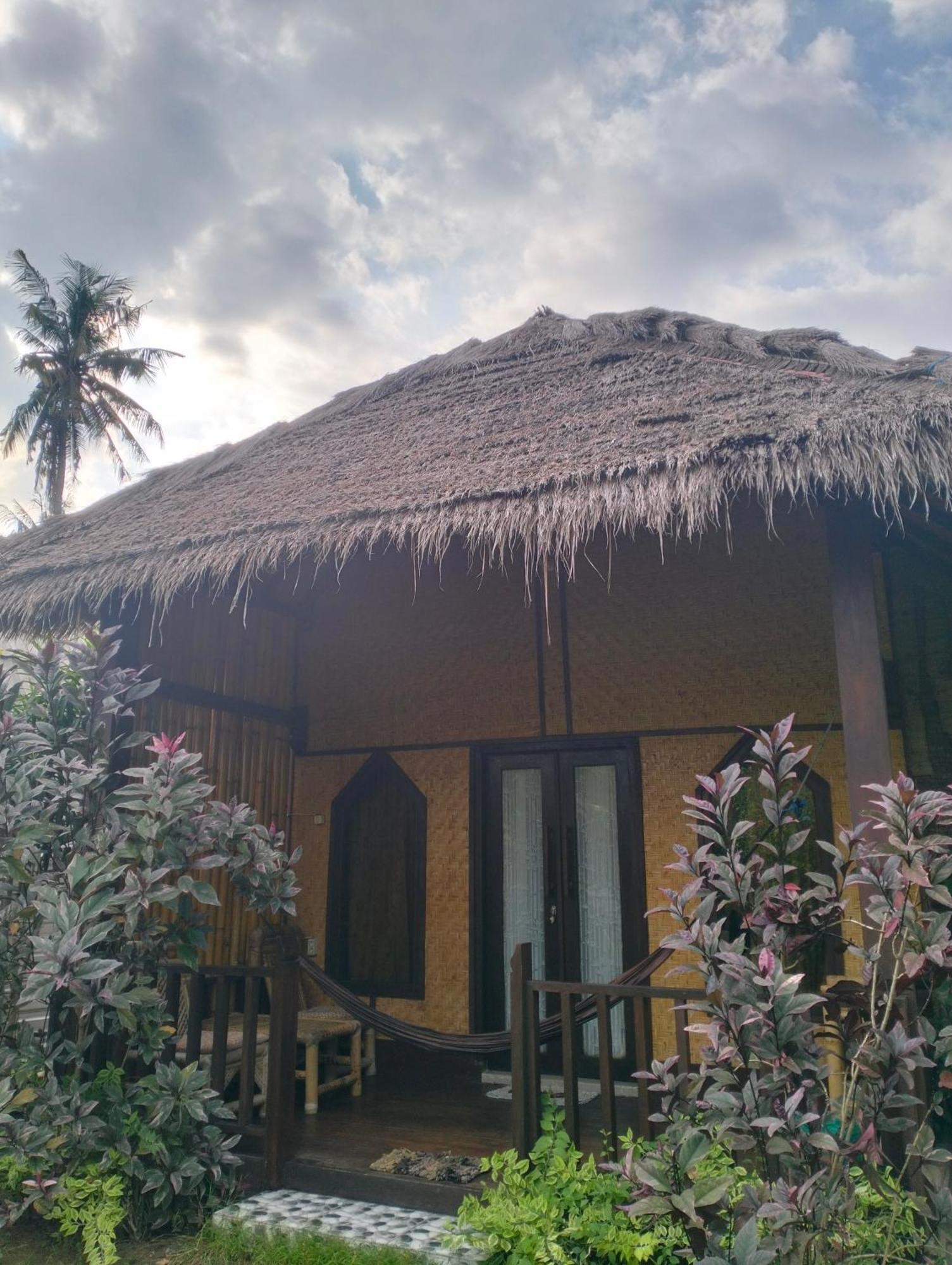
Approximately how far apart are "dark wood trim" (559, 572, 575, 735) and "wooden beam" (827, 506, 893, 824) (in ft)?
7.47

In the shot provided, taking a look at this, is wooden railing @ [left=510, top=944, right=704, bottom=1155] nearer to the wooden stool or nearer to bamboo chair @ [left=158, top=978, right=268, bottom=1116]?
bamboo chair @ [left=158, top=978, right=268, bottom=1116]

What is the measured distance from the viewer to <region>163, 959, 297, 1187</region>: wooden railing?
3.11 metres

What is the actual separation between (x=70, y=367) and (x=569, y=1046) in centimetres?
1722

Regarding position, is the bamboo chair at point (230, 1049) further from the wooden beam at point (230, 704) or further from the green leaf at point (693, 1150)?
the green leaf at point (693, 1150)

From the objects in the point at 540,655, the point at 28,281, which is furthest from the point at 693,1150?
the point at 28,281

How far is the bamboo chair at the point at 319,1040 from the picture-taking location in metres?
3.98

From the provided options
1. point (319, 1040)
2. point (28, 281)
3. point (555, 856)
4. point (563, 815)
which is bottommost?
point (319, 1040)

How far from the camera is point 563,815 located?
492 centimetres

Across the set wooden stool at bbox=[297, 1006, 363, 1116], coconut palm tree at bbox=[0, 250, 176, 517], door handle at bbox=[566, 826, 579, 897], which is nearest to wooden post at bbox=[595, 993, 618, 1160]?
wooden stool at bbox=[297, 1006, 363, 1116]

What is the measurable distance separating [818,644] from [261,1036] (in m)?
3.31

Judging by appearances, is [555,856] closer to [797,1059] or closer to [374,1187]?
[374,1187]

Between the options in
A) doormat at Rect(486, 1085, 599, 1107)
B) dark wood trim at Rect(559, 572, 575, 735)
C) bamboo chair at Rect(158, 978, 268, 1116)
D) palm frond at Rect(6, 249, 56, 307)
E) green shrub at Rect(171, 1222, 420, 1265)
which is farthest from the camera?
palm frond at Rect(6, 249, 56, 307)

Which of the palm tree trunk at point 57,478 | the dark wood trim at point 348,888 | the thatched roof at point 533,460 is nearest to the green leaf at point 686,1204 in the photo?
the thatched roof at point 533,460

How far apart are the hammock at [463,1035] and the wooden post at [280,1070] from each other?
18cm
